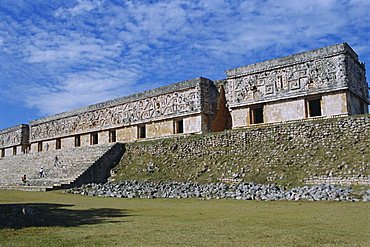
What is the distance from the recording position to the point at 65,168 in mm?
18125

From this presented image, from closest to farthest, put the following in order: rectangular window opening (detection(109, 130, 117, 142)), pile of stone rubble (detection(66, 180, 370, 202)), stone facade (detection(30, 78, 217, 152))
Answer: pile of stone rubble (detection(66, 180, 370, 202)) < stone facade (detection(30, 78, 217, 152)) < rectangular window opening (detection(109, 130, 117, 142))

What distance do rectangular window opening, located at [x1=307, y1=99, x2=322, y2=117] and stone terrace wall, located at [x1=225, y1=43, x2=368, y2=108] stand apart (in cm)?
68

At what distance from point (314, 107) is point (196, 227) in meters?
12.4

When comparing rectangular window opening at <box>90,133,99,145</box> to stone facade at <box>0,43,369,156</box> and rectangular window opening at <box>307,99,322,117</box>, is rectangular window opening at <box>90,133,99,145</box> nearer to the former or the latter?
stone facade at <box>0,43,369,156</box>

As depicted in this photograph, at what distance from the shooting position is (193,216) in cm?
682

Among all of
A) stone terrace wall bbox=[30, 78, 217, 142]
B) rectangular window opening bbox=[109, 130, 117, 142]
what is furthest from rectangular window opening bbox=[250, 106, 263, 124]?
rectangular window opening bbox=[109, 130, 117, 142]

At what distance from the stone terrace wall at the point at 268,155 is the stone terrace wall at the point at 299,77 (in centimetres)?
260

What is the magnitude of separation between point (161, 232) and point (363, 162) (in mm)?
7771

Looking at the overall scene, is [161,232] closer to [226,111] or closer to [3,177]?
[226,111]

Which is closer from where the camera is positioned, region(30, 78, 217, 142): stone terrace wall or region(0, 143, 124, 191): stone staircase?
region(0, 143, 124, 191): stone staircase

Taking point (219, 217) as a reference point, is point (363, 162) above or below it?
above

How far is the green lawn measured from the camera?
4457 mm

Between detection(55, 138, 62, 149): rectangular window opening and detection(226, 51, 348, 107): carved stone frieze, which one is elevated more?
detection(226, 51, 348, 107): carved stone frieze

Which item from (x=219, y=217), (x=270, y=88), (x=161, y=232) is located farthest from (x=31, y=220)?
(x=270, y=88)
